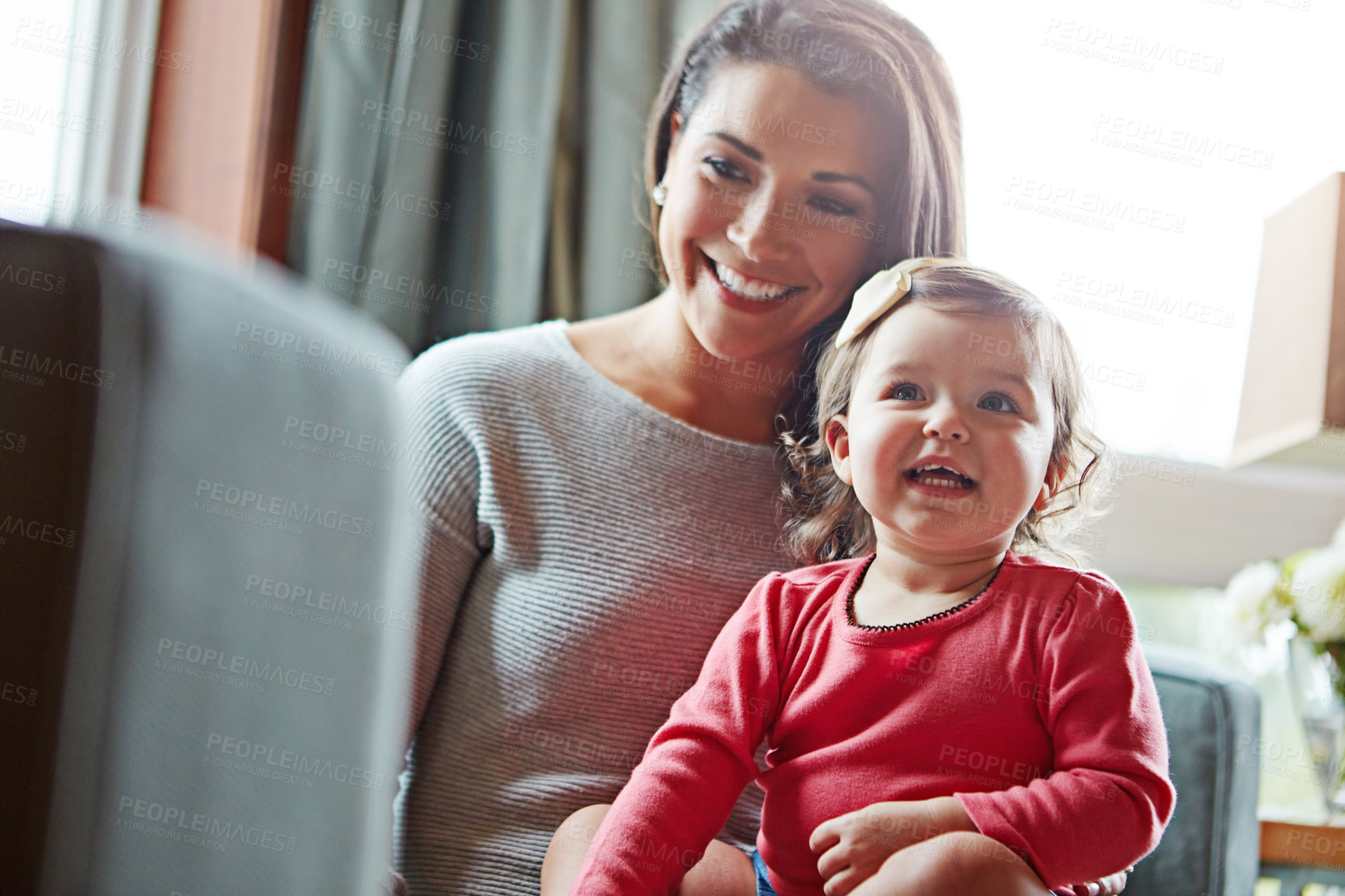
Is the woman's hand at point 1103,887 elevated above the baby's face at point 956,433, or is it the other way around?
the baby's face at point 956,433

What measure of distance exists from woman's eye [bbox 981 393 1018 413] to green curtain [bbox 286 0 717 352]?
0.59m

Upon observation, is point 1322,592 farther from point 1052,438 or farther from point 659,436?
point 659,436

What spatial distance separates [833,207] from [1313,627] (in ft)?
1.38

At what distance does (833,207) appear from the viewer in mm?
534

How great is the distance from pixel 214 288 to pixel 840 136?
35 centimetres

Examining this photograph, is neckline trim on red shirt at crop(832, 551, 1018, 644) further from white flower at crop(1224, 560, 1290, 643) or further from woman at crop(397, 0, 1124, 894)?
white flower at crop(1224, 560, 1290, 643)

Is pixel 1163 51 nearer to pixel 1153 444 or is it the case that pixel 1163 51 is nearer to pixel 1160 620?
pixel 1153 444

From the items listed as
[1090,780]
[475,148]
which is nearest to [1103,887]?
[1090,780]

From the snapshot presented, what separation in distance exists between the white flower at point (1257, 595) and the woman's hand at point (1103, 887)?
27cm

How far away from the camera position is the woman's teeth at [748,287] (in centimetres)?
55

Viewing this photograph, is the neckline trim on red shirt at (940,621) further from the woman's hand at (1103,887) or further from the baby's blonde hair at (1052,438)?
the woman's hand at (1103,887)

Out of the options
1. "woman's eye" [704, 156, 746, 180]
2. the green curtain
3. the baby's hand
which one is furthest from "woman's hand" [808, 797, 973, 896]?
the green curtain

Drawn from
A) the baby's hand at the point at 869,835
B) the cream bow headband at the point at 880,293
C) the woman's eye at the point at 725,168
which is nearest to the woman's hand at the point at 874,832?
the baby's hand at the point at 869,835

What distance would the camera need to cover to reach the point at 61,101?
3.40ft
